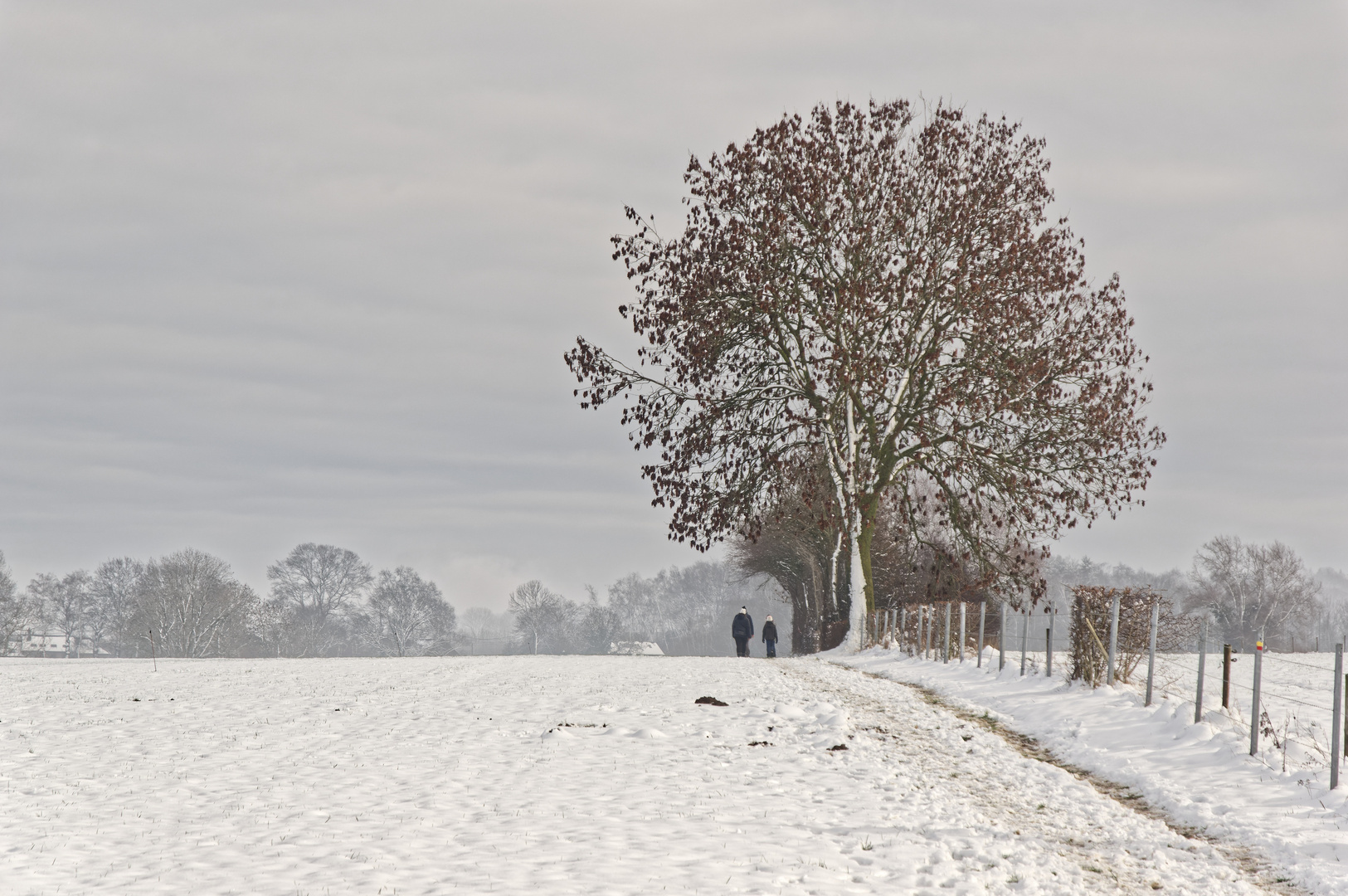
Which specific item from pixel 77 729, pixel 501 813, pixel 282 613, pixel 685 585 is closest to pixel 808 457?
pixel 77 729

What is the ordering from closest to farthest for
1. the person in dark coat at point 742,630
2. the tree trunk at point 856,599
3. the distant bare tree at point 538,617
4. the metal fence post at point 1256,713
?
the metal fence post at point 1256,713, the tree trunk at point 856,599, the person in dark coat at point 742,630, the distant bare tree at point 538,617

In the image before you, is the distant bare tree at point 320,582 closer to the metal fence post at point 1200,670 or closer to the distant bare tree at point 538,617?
the distant bare tree at point 538,617

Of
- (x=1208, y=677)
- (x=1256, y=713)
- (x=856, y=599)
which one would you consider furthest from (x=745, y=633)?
(x=1256, y=713)

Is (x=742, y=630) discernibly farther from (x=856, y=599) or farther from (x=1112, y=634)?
(x=1112, y=634)

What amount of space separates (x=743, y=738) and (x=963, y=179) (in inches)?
789

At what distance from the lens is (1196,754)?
462 inches

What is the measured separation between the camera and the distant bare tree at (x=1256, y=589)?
294 feet

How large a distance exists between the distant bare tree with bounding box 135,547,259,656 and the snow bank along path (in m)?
66.0

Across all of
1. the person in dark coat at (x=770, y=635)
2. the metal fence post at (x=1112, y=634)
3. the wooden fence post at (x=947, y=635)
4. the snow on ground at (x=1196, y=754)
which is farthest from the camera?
the person in dark coat at (x=770, y=635)

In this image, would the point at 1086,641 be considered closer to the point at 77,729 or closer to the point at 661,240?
the point at 77,729

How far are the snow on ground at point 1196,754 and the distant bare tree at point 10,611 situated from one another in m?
70.4

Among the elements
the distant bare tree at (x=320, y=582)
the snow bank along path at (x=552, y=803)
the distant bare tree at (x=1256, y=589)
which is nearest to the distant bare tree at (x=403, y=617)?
the distant bare tree at (x=320, y=582)

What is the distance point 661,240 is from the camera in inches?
1166

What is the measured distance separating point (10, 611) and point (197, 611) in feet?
48.8
